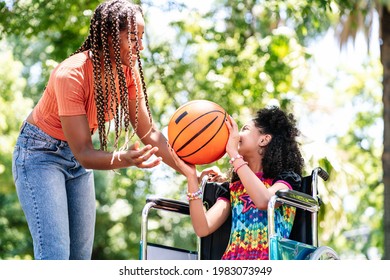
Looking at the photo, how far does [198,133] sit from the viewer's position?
3809 mm

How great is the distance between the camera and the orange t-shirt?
3.70 metres

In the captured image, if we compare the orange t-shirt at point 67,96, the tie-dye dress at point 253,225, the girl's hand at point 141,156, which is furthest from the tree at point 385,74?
the girl's hand at point 141,156

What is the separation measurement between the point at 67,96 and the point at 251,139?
3.29 ft

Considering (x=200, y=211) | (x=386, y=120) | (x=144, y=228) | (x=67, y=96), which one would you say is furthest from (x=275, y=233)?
(x=386, y=120)

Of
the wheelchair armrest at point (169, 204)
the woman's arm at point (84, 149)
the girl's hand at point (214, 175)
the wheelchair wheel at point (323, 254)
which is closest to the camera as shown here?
the woman's arm at point (84, 149)

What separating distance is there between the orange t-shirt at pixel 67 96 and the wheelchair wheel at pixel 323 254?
1219 millimetres

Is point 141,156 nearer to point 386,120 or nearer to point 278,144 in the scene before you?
point 278,144

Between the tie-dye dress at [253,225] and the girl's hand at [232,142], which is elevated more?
the girl's hand at [232,142]

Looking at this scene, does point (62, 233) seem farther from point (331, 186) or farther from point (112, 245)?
point (112, 245)

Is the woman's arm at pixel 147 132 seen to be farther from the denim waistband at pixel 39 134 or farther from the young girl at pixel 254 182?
the denim waistband at pixel 39 134

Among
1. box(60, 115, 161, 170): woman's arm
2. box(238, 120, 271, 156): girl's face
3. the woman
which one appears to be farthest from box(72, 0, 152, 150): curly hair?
box(238, 120, 271, 156): girl's face

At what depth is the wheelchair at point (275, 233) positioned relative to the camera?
3.69m

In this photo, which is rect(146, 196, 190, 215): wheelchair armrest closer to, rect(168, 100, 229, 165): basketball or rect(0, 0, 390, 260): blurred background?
rect(168, 100, 229, 165): basketball

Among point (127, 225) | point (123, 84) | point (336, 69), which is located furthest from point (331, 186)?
point (336, 69)
